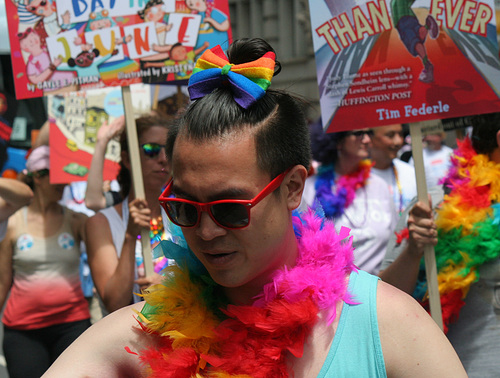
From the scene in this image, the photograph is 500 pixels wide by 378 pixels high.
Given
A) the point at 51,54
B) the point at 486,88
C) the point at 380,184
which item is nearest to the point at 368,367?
the point at 486,88

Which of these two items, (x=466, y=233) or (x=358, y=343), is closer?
(x=358, y=343)

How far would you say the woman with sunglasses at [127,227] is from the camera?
9.70 ft

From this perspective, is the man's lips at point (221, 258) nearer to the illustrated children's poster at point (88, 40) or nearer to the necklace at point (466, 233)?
the necklace at point (466, 233)

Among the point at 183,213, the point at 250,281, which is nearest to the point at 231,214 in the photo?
the point at 183,213

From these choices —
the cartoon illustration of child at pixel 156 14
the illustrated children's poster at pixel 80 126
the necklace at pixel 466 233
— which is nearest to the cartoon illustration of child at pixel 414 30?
the necklace at pixel 466 233

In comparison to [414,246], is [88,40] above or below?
above

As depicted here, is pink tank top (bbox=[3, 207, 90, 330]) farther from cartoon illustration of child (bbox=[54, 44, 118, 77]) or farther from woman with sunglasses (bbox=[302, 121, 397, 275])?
woman with sunglasses (bbox=[302, 121, 397, 275])

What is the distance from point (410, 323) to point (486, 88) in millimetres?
1601

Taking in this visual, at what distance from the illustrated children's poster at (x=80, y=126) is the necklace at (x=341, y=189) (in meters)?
1.33

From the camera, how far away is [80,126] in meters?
4.03

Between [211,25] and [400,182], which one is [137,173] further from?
[400,182]

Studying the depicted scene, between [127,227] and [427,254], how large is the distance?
139 cm

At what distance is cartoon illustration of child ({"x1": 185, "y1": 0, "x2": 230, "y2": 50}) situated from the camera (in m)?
3.06

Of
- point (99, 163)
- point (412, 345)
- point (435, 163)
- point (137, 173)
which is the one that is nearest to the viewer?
point (412, 345)
